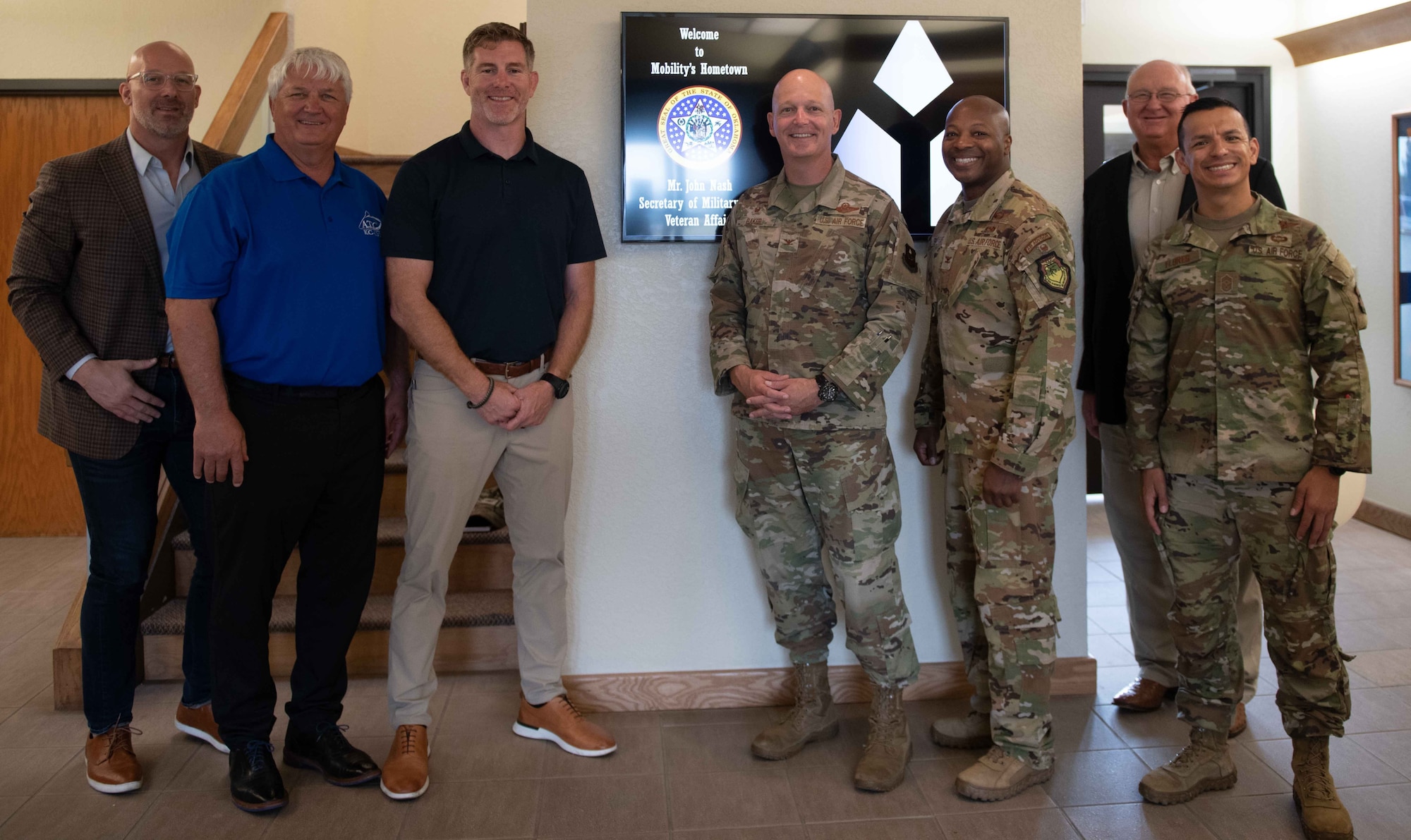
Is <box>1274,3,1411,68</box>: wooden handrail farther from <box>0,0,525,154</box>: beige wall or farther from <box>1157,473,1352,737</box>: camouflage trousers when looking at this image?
<box>0,0,525,154</box>: beige wall

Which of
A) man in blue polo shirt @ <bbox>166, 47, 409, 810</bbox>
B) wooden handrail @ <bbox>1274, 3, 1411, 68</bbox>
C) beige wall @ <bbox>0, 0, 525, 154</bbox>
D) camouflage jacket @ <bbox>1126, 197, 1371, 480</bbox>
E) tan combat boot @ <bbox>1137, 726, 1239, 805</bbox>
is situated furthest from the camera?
wooden handrail @ <bbox>1274, 3, 1411, 68</bbox>

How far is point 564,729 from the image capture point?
2.70m

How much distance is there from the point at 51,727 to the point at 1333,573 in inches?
133

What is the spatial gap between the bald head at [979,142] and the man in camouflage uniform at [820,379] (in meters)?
0.20

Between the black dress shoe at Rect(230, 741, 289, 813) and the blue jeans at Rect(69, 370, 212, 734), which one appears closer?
the black dress shoe at Rect(230, 741, 289, 813)

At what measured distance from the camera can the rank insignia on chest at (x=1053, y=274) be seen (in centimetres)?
228

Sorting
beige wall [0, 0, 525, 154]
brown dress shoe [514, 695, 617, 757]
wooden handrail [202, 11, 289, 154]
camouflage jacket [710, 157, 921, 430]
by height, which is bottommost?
brown dress shoe [514, 695, 617, 757]

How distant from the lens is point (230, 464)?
230cm

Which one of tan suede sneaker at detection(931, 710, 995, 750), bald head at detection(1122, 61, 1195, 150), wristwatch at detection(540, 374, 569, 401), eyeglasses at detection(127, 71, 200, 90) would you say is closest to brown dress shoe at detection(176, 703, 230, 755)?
wristwatch at detection(540, 374, 569, 401)

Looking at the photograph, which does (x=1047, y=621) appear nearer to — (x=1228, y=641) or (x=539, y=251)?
(x=1228, y=641)

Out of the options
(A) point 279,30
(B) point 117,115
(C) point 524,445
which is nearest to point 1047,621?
(C) point 524,445

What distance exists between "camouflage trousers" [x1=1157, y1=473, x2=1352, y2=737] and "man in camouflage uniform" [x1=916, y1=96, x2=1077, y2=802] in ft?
1.00

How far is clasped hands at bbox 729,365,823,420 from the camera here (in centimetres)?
243

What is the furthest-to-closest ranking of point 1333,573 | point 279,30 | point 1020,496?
point 279,30
point 1020,496
point 1333,573
